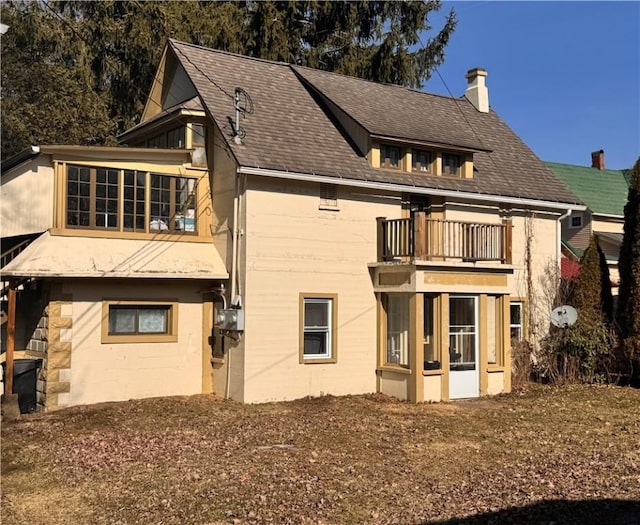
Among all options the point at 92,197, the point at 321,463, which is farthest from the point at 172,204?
the point at 321,463

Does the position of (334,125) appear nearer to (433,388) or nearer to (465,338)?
(465,338)

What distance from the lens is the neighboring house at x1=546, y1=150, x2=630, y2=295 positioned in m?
30.6

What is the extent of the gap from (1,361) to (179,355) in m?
3.50

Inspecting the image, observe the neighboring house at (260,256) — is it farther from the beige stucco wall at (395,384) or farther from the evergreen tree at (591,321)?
the evergreen tree at (591,321)

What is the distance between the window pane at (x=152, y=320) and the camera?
14469 mm

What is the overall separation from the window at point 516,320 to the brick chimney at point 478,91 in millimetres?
6947

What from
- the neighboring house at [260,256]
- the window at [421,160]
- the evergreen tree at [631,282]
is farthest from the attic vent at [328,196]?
the evergreen tree at [631,282]

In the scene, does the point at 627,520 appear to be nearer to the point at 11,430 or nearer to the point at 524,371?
the point at 11,430

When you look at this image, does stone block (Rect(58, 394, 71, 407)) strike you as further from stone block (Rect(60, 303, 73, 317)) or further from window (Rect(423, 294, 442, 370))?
window (Rect(423, 294, 442, 370))

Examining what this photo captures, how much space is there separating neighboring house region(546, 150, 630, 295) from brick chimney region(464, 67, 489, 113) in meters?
9.60

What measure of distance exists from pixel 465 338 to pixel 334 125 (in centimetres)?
616

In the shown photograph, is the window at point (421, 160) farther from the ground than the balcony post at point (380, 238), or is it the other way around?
the window at point (421, 160)

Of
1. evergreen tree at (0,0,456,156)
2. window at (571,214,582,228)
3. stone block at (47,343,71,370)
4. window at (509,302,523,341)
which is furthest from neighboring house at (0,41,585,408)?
window at (571,214,582,228)

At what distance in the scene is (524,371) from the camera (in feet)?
58.0
